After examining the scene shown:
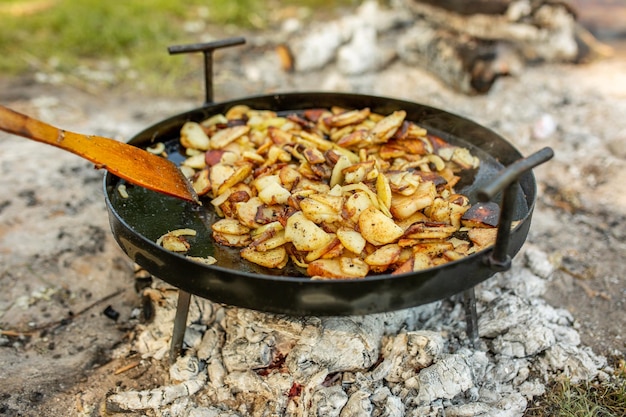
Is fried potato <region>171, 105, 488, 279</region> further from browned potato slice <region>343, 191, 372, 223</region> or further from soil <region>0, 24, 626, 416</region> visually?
soil <region>0, 24, 626, 416</region>

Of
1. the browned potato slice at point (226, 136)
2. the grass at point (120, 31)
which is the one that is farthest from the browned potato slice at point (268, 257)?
the grass at point (120, 31)

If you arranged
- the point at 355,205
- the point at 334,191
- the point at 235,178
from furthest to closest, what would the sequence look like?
the point at 235,178
the point at 334,191
the point at 355,205

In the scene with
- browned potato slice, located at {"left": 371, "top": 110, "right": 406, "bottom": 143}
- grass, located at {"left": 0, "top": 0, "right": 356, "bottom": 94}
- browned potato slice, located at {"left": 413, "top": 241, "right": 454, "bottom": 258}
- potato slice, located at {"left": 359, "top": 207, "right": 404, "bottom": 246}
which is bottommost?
grass, located at {"left": 0, "top": 0, "right": 356, "bottom": 94}

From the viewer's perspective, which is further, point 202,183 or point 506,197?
point 202,183

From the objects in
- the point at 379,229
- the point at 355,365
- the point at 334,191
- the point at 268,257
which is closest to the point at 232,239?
the point at 268,257

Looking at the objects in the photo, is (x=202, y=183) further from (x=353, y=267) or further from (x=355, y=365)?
(x=355, y=365)

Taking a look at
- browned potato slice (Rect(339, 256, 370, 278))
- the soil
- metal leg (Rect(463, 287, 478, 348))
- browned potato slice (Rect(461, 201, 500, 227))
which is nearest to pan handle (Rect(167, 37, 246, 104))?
the soil
